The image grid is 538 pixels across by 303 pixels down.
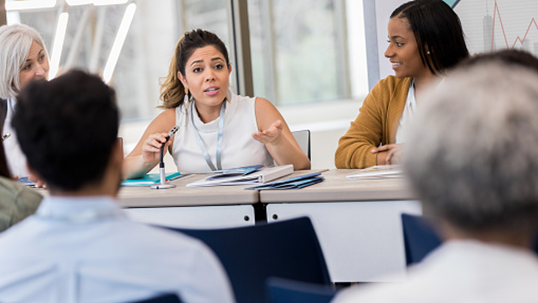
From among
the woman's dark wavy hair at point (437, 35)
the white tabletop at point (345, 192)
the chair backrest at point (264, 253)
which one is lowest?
the chair backrest at point (264, 253)

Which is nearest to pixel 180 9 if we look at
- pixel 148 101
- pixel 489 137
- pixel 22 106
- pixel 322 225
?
pixel 148 101

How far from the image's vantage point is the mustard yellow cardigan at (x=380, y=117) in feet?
9.81

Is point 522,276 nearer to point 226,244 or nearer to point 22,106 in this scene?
point 22,106

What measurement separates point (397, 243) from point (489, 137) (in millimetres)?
1569

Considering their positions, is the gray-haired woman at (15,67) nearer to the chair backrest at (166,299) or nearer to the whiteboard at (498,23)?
the chair backrest at (166,299)

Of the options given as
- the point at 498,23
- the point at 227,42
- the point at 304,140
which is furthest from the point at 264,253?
the point at 227,42

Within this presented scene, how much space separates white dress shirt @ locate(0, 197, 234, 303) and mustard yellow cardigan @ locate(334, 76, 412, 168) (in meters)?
2.00

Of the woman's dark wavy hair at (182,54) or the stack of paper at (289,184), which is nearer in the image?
the stack of paper at (289,184)

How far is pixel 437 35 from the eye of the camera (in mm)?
2842

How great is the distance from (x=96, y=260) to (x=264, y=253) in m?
0.70

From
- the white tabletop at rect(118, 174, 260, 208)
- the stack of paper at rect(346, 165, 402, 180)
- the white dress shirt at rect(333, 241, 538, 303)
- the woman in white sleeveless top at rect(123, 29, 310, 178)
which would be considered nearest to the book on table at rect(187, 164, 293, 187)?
the white tabletop at rect(118, 174, 260, 208)

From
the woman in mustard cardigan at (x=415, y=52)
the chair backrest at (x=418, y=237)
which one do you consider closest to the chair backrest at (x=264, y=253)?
the chair backrest at (x=418, y=237)

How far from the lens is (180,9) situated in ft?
19.4

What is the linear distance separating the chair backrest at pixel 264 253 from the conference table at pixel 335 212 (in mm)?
514
